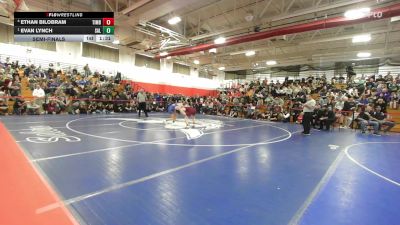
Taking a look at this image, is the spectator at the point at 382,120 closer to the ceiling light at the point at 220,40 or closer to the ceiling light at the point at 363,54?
the ceiling light at the point at 220,40

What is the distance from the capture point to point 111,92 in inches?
668

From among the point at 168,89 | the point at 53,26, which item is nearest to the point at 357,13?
the point at 53,26

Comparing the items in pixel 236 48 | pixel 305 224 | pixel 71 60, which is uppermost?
pixel 236 48

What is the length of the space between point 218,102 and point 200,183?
16556mm

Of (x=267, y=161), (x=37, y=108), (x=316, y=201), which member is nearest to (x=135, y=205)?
(x=316, y=201)

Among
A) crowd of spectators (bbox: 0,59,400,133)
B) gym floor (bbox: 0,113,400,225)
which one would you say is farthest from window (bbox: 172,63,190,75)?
gym floor (bbox: 0,113,400,225)

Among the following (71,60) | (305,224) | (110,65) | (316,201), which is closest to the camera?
(305,224)

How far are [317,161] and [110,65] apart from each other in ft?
63.3

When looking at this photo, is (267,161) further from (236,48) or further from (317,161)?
(236,48)

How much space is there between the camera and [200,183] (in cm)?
346

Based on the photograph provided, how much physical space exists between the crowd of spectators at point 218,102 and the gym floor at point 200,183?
731 centimetres

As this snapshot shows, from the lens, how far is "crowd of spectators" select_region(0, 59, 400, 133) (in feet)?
39.9

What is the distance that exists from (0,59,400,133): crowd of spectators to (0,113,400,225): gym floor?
24.0 feet
